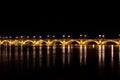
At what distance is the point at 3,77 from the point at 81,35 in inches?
3103

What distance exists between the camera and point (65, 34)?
11362 cm

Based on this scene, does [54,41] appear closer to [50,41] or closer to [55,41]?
[55,41]

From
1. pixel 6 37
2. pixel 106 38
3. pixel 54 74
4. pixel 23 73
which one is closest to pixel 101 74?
pixel 54 74

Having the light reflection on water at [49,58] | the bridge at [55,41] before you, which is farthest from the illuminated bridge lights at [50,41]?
the light reflection on water at [49,58]

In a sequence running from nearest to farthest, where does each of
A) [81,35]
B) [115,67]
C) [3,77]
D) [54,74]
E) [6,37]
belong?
[3,77], [54,74], [115,67], [81,35], [6,37]

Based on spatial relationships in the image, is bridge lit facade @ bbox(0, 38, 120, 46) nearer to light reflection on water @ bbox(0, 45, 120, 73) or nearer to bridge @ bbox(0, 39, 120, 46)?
bridge @ bbox(0, 39, 120, 46)

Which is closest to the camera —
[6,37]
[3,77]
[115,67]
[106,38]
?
[3,77]

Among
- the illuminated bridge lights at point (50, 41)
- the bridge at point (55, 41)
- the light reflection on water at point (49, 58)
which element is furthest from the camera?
the illuminated bridge lights at point (50, 41)

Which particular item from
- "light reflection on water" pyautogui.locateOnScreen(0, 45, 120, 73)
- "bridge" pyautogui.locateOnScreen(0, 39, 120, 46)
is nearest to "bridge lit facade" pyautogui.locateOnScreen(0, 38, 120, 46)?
"bridge" pyautogui.locateOnScreen(0, 39, 120, 46)

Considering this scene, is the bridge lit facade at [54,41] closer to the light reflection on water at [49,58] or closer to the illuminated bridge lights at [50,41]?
the illuminated bridge lights at [50,41]

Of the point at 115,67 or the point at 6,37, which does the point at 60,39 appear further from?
the point at 115,67

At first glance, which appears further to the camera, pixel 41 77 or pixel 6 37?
pixel 6 37

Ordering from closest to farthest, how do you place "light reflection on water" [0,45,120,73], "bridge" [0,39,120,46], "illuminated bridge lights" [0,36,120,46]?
"light reflection on water" [0,45,120,73] → "bridge" [0,39,120,46] → "illuminated bridge lights" [0,36,120,46]

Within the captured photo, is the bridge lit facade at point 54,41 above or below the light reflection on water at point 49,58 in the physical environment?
above
